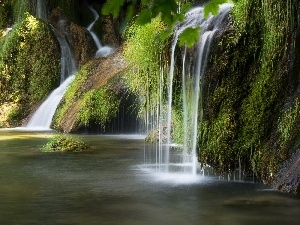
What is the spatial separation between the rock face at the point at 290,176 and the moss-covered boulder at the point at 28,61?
19.0 metres

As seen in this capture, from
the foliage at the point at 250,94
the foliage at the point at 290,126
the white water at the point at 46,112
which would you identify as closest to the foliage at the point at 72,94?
the white water at the point at 46,112

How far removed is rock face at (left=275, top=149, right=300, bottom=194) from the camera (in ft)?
21.4

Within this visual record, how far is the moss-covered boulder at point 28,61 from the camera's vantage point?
2472 centimetres

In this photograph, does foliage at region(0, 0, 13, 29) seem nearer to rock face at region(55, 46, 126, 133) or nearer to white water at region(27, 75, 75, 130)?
white water at region(27, 75, 75, 130)

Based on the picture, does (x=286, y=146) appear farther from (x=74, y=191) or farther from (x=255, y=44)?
(x=74, y=191)

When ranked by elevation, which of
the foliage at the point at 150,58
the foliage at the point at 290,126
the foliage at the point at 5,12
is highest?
the foliage at the point at 5,12

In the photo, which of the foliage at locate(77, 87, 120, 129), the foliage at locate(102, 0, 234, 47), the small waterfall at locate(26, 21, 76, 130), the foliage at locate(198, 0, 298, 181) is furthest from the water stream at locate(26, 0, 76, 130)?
the foliage at locate(102, 0, 234, 47)

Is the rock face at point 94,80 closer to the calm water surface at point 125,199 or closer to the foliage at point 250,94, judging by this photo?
the calm water surface at point 125,199

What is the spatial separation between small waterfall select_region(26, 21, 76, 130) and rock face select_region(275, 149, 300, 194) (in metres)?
15.1

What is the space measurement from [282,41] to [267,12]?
1.69ft

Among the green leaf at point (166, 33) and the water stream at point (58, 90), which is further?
the water stream at point (58, 90)

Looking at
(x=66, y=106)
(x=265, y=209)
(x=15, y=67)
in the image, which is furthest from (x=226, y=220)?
(x=15, y=67)

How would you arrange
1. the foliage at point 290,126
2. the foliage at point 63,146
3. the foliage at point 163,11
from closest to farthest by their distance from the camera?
1. the foliage at point 163,11
2. the foliage at point 290,126
3. the foliage at point 63,146

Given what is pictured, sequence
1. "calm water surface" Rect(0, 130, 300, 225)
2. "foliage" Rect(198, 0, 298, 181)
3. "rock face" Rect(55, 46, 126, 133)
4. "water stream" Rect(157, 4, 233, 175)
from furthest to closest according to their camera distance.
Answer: "rock face" Rect(55, 46, 126, 133) → "water stream" Rect(157, 4, 233, 175) → "foliage" Rect(198, 0, 298, 181) → "calm water surface" Rect(0, 130, 300, 225)
